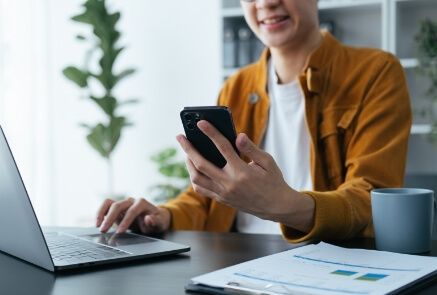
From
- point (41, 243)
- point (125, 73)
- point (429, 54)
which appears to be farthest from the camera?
point (125, 73)

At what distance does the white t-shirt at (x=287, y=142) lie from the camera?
164 centimetres

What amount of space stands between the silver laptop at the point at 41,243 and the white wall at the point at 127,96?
2.84m

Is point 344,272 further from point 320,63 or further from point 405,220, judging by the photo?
point 320,63

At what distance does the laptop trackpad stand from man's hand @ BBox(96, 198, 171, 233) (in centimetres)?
4

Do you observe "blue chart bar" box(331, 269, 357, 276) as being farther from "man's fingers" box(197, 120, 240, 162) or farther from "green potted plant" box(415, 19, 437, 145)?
"green potted plant" box(415, 19, 437, 145)

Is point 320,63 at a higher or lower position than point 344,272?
higher

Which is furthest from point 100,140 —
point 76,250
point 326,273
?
point 326,273

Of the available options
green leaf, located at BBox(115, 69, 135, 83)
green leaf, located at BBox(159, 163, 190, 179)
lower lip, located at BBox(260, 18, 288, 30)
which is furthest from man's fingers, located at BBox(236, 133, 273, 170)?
green leaf, located at BBox(159, 163, 190, 179)

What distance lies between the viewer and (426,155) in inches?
132

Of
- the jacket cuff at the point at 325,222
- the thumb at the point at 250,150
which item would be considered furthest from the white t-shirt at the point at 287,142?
the thumb at the point at 250,150

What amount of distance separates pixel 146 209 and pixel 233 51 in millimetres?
2114

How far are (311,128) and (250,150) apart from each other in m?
0.68

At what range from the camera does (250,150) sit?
3.01 ft

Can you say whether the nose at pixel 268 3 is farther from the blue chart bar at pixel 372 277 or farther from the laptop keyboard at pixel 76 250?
the blue chart bar at pixel 372 277
